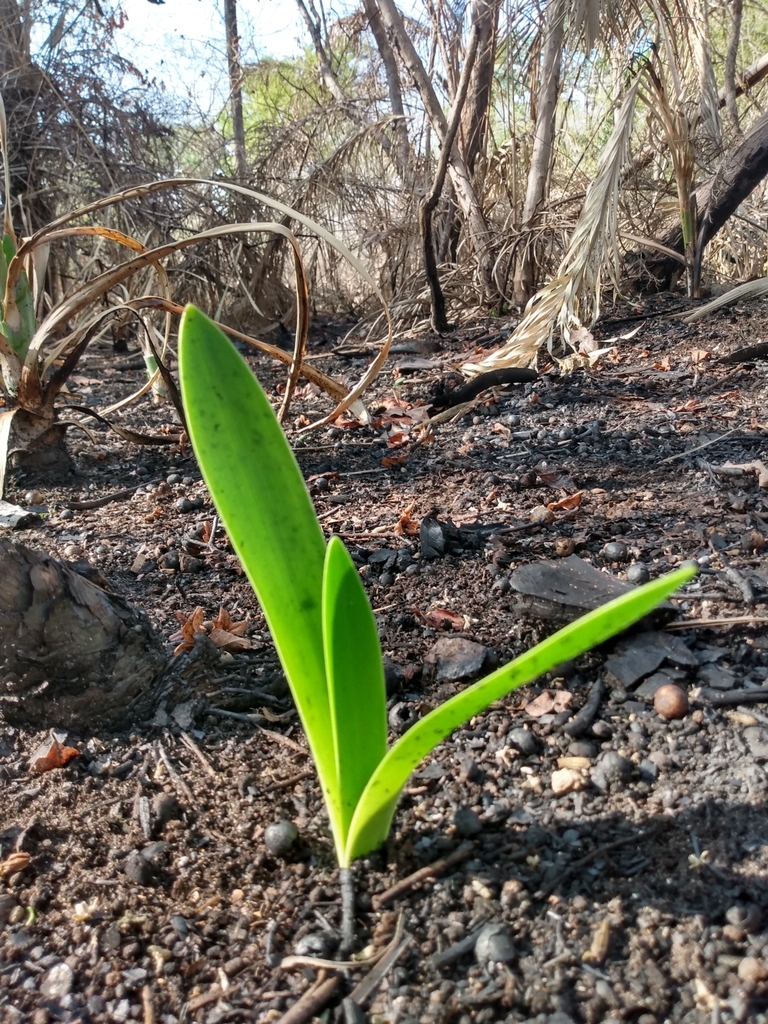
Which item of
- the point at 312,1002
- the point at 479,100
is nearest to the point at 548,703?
the point at 312,1002

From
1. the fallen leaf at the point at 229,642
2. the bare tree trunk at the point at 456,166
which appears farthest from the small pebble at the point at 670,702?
the bare tree trunk at the point at 456,166

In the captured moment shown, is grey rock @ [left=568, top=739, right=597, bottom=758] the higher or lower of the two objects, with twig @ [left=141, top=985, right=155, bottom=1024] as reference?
higher

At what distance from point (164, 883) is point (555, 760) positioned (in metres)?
0.44

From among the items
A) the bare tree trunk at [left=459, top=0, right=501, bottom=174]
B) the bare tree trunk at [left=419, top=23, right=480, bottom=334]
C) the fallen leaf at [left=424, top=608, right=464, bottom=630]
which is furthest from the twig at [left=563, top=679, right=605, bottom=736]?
the bare tree trunk at [left=459, top=0, right=501, bottom=174]

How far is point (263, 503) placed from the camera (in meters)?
0.64

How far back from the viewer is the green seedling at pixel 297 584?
1.95 feet

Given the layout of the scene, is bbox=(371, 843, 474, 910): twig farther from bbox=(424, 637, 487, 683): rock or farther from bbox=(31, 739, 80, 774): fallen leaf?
bbox=(31, 739, 80, 774): fallen leaf

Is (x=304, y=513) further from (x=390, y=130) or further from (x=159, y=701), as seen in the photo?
(x=390, y=130)

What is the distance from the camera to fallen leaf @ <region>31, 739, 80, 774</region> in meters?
0.86

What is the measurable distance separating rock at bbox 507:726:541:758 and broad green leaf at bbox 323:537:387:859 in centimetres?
24

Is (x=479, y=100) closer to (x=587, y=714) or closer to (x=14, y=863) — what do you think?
(x=587, y=714)

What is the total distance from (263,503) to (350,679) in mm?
173

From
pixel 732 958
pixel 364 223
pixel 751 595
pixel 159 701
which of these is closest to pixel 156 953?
pixel 159 701

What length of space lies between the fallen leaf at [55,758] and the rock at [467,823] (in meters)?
0.48
